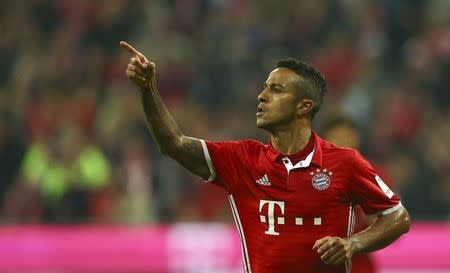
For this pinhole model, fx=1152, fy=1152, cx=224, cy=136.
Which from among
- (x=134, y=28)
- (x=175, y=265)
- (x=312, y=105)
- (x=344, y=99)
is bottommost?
(x=175, y=265)

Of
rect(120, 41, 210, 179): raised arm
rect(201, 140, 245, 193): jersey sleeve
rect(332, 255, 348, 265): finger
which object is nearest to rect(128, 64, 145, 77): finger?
rect(120, 41, 210, 179): raised arm

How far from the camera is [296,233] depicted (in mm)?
5766

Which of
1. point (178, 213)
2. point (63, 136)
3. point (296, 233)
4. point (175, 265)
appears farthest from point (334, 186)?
point (63, 136)

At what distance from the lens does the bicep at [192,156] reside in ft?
19.0

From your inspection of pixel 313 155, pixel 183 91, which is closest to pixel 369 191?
pixel 313 155

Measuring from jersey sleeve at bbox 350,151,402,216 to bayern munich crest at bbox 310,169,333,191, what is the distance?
128 millimetres

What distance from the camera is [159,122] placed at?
5723 millimetres

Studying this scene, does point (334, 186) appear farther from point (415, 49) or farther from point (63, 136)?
point (415, 49)

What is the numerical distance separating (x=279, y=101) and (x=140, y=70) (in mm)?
758

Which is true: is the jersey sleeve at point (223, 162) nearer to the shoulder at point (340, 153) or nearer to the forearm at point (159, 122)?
the forearm at point (159, 122)

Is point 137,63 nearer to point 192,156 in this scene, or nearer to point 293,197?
point 192,156

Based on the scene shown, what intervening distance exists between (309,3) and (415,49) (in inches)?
57.1

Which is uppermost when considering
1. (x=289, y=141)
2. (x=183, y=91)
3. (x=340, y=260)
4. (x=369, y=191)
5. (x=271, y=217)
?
(x=183, y=91)

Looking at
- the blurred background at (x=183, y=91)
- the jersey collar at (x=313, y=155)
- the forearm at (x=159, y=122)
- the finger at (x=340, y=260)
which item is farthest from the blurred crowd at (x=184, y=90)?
the finger at (x=340, y=260)
